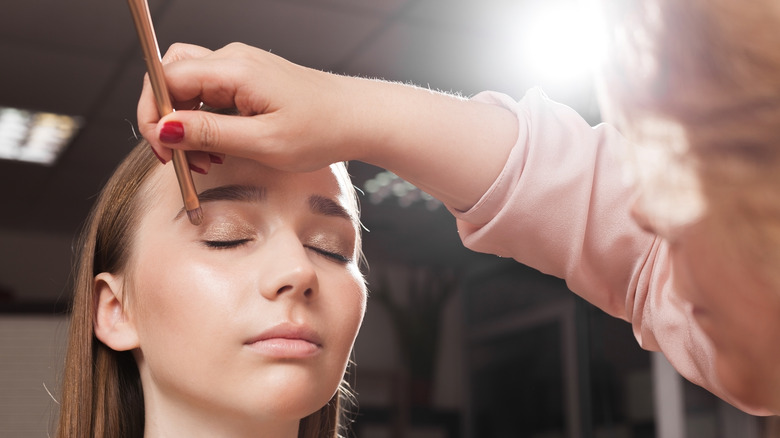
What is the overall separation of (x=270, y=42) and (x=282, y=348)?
2.34 meters

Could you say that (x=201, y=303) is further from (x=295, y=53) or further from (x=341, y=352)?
(x=295, y=53)

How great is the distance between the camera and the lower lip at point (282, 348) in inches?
31.9

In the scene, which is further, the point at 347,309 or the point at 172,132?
the point at 347,309

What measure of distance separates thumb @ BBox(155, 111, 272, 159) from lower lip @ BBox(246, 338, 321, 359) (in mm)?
222

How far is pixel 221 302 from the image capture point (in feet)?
2.72

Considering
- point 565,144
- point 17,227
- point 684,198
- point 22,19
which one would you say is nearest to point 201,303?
point 565,144

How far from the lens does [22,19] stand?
2.76m

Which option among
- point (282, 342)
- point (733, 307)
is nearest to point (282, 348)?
point (282, 342)

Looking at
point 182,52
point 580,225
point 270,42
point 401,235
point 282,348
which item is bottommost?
point 282,348

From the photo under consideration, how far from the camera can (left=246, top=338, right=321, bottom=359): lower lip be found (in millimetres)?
811

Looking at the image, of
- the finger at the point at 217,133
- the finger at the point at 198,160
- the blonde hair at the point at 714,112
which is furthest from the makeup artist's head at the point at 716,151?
the finger at the point at 198,160

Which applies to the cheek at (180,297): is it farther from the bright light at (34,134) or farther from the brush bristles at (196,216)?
the bright light at (34,134)

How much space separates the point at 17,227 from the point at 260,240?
17.7 ft

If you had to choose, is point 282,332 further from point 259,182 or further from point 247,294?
point 259,182
